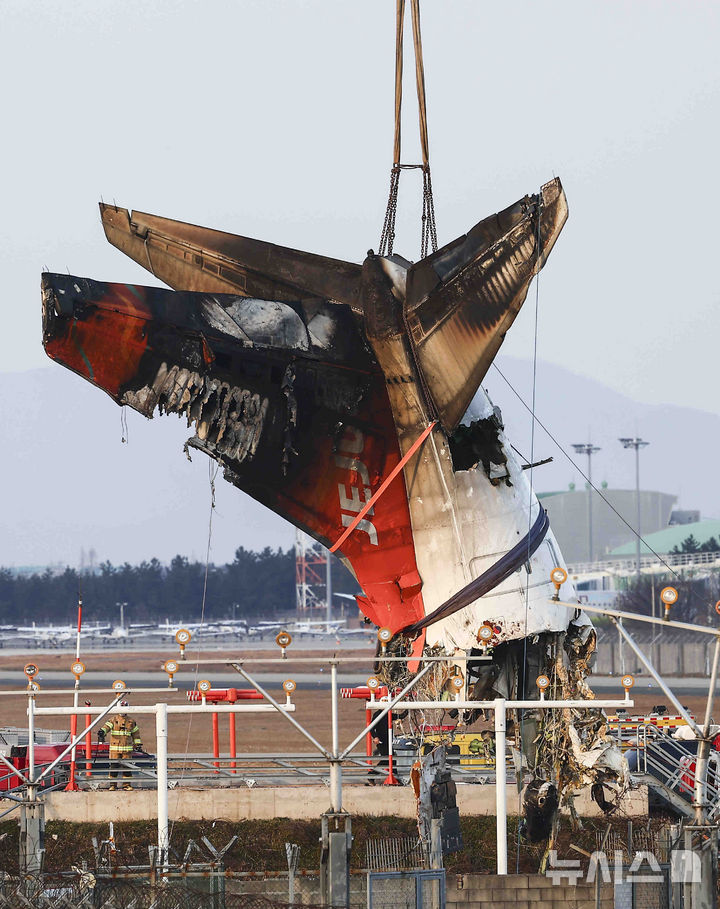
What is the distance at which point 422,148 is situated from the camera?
2805 cm

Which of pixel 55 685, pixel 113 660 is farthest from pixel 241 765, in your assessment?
pixel 113 660

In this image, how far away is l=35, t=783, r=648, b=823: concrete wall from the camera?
32281 millimetres

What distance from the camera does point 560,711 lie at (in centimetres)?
2783

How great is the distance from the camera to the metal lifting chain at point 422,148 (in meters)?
28.1

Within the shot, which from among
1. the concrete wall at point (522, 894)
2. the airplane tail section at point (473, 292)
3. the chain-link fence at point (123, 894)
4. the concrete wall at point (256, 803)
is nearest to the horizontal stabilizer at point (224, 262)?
the airplane tail section at point (473, 292)

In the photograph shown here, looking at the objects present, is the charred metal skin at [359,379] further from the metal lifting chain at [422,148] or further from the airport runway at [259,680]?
the airport runway at [259,680]

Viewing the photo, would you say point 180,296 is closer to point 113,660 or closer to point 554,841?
point 554,841

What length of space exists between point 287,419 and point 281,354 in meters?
1.19

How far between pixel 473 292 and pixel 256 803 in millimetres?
13260

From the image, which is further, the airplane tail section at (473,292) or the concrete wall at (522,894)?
the airplane tail section at (473,292)
